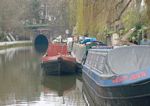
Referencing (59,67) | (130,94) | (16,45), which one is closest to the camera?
(130,94)

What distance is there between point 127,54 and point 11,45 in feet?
194

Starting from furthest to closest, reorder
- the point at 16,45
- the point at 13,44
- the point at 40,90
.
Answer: the point at 16,45
the point at 13,44
the point at 40,90

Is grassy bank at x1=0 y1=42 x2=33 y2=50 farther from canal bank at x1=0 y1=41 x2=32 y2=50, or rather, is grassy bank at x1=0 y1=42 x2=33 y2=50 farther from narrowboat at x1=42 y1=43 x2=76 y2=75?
narrowboat at x1=42 y1=43 x2=76 y2=75

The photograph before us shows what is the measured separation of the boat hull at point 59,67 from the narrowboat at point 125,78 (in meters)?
11.3

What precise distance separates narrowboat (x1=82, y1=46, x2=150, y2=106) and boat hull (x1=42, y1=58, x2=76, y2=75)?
37.1 feet

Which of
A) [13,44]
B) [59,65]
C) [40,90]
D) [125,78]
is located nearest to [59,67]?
[59,65]

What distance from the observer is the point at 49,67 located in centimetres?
2784

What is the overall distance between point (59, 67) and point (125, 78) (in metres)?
15.4

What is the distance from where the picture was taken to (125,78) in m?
12.2

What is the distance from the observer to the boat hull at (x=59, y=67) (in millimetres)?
27406

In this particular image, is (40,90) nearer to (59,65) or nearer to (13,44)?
(59,65)

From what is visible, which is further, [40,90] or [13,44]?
[13,44]

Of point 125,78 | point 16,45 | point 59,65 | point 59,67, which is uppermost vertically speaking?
point 125,78

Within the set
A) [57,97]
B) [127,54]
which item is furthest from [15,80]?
[127,54]
